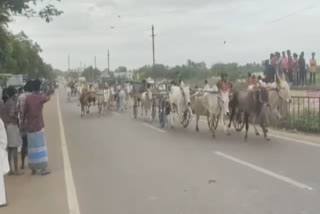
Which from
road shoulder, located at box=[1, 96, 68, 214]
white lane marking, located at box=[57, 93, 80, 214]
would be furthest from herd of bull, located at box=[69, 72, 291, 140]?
road shoulder, located at box=[1, 96, 68, 214]

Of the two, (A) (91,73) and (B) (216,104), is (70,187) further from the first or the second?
(A) (91,73)

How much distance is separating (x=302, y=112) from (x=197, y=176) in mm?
10620

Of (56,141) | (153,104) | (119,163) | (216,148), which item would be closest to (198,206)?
(119,163)

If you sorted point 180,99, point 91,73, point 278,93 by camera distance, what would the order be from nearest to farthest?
point 278,93, point 180,99, point 91,73

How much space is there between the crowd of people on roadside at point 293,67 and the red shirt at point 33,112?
15.2 meters

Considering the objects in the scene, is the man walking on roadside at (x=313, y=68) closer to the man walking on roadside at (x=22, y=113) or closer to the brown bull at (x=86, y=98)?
the brown bull at (x=86, y=98)

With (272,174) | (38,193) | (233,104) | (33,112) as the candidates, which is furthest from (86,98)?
(272,174)

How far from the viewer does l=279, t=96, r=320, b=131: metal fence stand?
2022 centimetres

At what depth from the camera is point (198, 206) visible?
29.1 feet

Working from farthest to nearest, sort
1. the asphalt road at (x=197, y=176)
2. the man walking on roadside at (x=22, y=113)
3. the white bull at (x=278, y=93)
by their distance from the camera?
the white bull at (x=278, y=93) → the man walking on roadside at (x=22, y=113) → the asphalt road at (x=197, y=176)

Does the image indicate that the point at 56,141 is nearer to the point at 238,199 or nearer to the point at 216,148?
the point at 216,148

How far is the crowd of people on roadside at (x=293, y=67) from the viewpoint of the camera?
26.5 m

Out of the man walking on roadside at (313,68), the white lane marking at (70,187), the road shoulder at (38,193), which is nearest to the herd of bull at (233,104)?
the white lane marking at (70,187)

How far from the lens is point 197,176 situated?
11648mm
